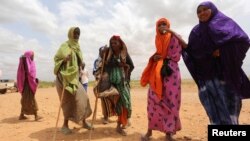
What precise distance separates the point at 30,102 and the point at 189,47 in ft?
19.5

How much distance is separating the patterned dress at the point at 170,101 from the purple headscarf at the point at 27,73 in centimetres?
488

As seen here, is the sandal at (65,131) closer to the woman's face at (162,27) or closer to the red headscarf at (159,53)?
the red headscarf at (159,53)

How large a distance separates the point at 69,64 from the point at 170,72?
2.48 meters

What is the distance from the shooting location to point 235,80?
18.2 feet

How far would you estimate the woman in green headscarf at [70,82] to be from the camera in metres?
7.88

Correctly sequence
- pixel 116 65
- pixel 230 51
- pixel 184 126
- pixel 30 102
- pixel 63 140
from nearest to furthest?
pixel 230 51 → pixel 63 140 → pixel 116 65 → pixel 184 126 → pixel 30 102

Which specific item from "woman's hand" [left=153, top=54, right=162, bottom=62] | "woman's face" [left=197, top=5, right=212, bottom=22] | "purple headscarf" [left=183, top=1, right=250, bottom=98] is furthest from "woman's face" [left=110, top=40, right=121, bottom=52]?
"woman's face" [left=197, top=5, right=212, bottom=22]

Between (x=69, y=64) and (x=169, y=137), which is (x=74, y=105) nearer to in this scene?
(x=69, y=64)

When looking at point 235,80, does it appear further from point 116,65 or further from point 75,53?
point 75,53

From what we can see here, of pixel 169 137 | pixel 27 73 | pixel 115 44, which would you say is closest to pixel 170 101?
pixel 169 137

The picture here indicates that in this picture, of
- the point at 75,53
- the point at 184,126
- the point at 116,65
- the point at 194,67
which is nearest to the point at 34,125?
the point at 75,53

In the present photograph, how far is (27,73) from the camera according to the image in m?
10.4

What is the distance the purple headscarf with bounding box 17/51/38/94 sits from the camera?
10422 millimetres

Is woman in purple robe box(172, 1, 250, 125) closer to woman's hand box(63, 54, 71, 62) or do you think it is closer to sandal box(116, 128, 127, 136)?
sandal box(116, 128, 127, 136)
